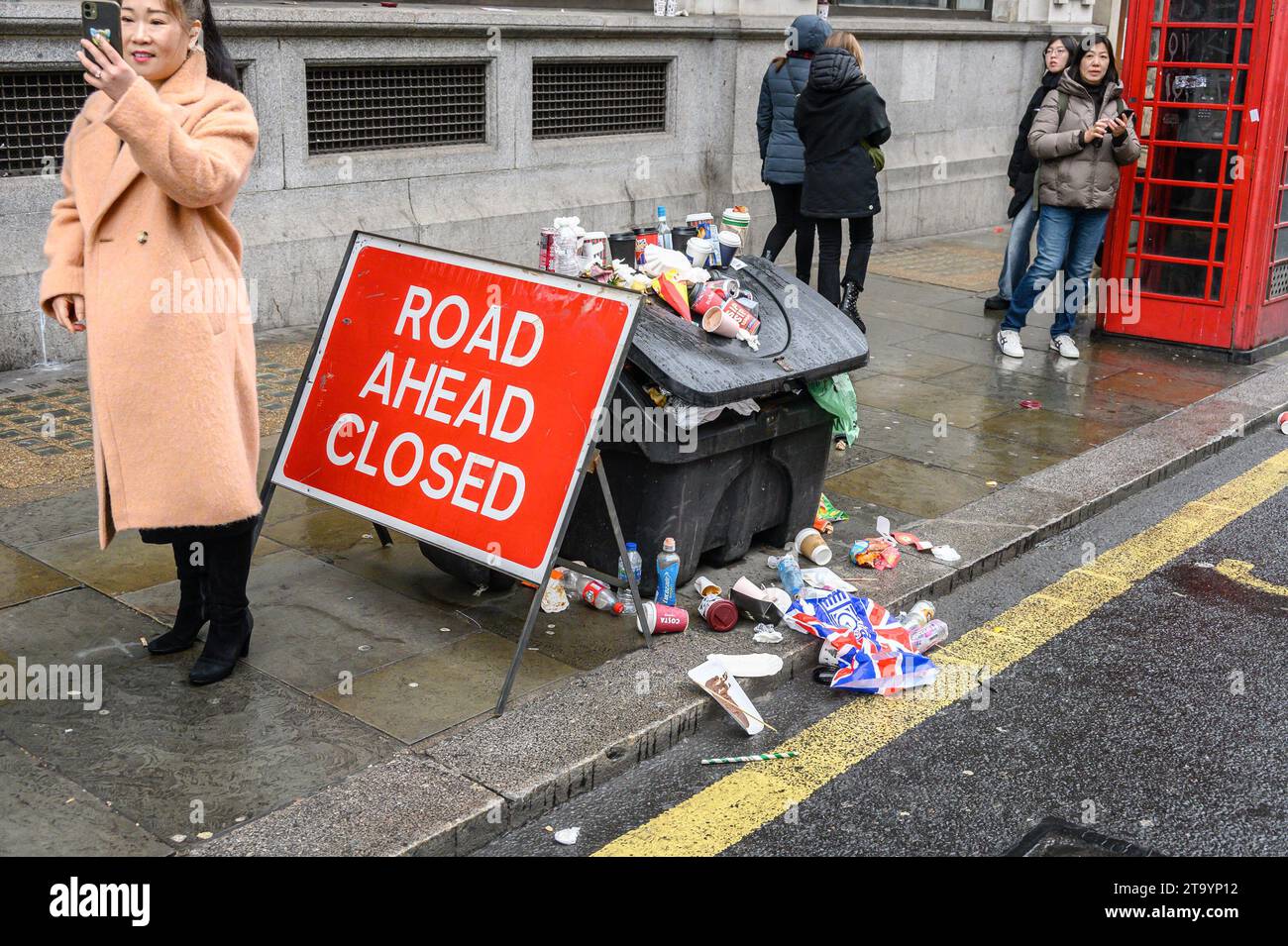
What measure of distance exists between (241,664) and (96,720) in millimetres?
478

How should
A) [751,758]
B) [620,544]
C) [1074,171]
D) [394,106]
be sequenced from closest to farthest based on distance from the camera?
1. [751,758]
2. [620,544]
3. [1074,171]
4. [394,106]

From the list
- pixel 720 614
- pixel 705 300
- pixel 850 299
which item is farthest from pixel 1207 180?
pixel 720 614

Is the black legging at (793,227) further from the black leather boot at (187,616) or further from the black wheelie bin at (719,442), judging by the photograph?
the black leather boot at (187,616)

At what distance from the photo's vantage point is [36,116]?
727 centimetres

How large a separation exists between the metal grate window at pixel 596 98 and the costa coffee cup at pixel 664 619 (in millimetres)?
6257

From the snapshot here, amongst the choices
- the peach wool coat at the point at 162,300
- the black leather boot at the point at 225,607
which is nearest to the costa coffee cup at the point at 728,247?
the peach wool coat at the point at 162,300

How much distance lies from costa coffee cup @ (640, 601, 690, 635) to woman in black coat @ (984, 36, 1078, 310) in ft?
17.7

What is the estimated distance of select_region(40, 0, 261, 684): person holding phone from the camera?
3.63 m

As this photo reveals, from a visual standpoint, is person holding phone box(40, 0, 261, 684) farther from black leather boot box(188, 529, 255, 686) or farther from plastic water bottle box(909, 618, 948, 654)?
plastic water bottle box(909, 618, 948, 654)

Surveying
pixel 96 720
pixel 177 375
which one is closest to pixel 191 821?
pixel 96 720

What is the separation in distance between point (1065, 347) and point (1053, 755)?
5349mm

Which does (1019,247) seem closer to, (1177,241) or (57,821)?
(1177,241)

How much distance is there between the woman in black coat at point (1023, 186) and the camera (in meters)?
8.80

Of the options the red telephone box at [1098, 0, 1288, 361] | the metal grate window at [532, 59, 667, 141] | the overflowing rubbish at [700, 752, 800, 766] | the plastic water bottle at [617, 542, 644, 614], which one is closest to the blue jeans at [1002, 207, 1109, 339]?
the red telephone box at [1098, 0, 1288, 361]
